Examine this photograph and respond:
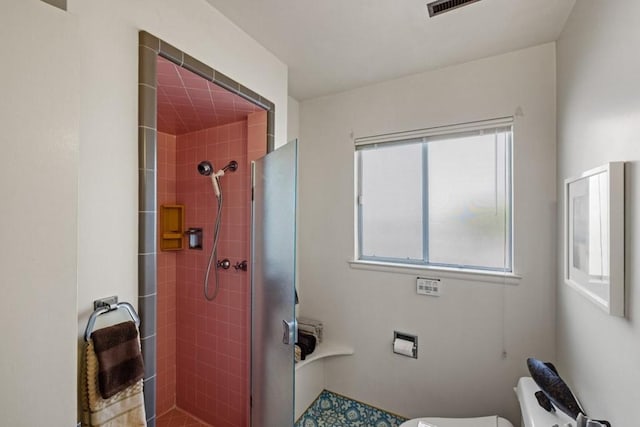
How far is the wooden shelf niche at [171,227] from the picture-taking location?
2.11 meters

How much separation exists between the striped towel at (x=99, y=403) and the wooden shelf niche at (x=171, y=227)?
4.44ft

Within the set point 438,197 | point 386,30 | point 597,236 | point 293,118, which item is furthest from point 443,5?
point 293,118

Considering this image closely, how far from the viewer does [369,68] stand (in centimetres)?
188

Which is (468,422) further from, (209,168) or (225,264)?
(209,168)

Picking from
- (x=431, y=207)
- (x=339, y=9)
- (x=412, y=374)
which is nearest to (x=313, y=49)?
(x=339, y=9)

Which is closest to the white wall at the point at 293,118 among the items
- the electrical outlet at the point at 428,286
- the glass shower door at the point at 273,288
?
the glass shower door at the point at 273,288

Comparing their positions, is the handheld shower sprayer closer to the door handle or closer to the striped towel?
the door handle

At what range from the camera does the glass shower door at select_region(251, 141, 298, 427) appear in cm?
125

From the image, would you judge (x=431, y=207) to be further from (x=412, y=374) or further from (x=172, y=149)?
(x=172, y=149)

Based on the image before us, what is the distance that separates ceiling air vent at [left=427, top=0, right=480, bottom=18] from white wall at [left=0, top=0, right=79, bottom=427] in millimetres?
1460

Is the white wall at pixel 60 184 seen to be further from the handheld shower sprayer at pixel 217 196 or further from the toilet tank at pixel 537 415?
the toilet tank at pixel 537 415

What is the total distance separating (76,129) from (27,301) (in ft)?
1.56

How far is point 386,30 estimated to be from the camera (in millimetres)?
1485

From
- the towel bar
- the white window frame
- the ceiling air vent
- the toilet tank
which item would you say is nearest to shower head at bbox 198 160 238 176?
the white window frame
